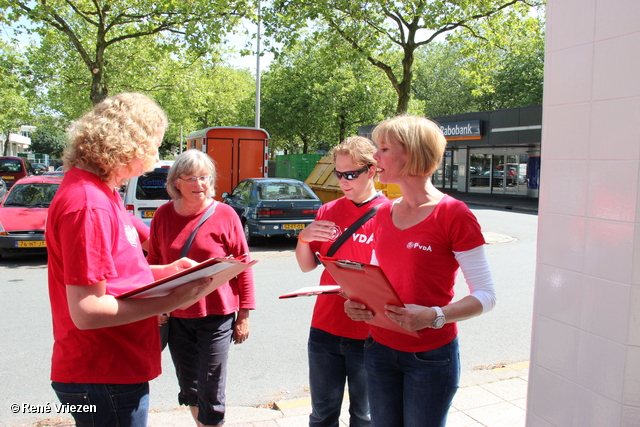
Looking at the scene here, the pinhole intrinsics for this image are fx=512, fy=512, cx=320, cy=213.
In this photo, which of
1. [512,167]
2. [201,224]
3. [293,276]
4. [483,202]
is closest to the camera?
[201,224]

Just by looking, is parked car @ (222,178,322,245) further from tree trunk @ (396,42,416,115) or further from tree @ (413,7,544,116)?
tree @ (413,7,544,116)

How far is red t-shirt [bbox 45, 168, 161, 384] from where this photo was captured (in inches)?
66.3

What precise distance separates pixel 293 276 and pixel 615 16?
22.8 ft

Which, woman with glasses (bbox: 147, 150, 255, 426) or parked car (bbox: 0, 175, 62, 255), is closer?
woman with glasses (bbox: 147, 150, 255, 426)

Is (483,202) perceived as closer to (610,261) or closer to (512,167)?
(512,167)

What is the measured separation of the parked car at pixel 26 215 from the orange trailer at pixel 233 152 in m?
5.17

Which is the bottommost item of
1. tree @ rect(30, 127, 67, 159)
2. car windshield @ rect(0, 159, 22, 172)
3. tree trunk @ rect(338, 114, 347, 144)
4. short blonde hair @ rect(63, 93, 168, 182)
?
short blonde hair @ rect(63, 93, 168, 182)

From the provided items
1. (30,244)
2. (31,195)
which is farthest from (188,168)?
(31,195)

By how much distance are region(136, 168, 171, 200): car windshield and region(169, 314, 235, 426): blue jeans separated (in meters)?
7.79

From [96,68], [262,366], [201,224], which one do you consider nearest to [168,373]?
[262,366]

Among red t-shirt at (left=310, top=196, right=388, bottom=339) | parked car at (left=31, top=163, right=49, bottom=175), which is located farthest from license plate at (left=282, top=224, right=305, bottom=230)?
parked car at (left=31, top=163, right=49, bottom=175)

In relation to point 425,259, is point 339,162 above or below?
above

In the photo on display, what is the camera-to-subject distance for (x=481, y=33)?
1594cm

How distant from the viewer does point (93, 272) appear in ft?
5.50
